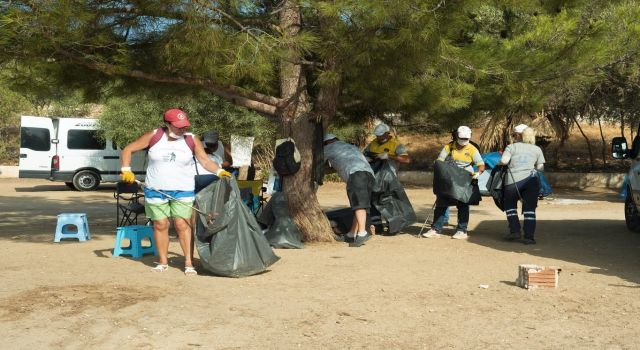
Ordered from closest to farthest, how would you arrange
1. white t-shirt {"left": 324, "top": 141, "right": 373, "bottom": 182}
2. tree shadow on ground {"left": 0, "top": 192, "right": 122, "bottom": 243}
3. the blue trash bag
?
white t-shirt {"left": 324, "top": 141, "right": 373, "bottom": 182}, tree shadow on ground {"left": 0, "top": 192, "right": 122, "bottom": 243}, the blue trash bag

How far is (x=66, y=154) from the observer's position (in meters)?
22.2

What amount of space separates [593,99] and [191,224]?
1510 centimetres

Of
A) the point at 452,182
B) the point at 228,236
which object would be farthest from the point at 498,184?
the point at 228,236

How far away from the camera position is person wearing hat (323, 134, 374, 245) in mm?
9656

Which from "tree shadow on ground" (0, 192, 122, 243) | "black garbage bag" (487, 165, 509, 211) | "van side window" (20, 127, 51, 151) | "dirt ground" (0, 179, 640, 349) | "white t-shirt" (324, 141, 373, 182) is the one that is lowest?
"dirt ground" (0, 179, 640, 349)

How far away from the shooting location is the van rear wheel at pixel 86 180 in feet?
72.5

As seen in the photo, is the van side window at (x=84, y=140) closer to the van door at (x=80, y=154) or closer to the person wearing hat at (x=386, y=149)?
the van door at (x=80, y=154)

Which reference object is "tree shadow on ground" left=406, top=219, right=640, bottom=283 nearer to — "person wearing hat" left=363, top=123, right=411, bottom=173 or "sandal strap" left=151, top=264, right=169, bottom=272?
"person wearing hat" left=363, top=123, right=411, bottom=173

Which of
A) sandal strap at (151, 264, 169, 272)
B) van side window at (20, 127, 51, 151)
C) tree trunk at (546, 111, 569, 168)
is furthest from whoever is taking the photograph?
van side window at (20, 127, 51, 151)

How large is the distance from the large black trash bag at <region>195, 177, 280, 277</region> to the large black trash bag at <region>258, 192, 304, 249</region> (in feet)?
5.25

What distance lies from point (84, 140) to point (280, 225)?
47.2ft

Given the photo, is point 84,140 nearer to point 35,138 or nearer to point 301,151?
point 35,138

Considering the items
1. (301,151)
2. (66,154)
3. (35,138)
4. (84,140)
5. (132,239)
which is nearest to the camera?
(132,239)

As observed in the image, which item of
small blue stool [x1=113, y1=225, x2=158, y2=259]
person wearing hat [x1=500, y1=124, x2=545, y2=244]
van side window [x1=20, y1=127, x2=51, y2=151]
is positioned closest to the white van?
van side window [x1=20, y1=127, x2=51, y2=151]
